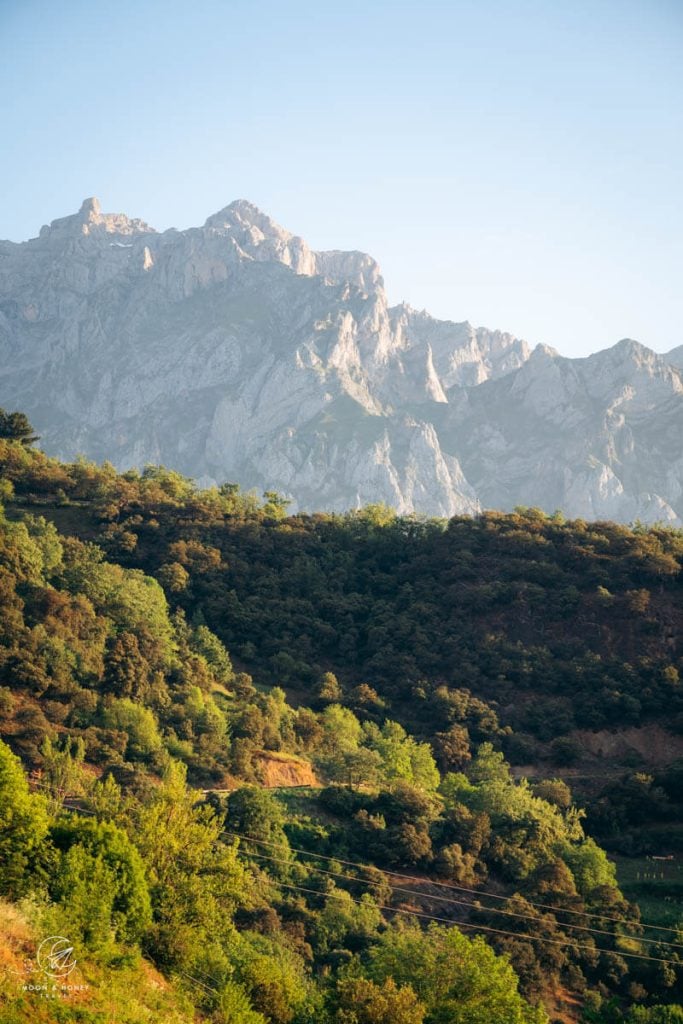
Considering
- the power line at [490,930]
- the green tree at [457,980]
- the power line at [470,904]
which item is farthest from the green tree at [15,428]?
the green tree at [457,980]

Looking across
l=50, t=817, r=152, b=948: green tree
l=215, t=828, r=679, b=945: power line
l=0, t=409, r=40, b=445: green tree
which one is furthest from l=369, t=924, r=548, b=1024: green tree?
l=0, t=409, r=40, b=445: green tree

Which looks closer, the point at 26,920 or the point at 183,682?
the point at 26,920

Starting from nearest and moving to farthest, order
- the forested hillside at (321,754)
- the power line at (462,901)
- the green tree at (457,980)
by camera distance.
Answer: the green tree at (457,980)
the forested hillside at (321,754)
the power line at (462,901)

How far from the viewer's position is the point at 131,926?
35.2m

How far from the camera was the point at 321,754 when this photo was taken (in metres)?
65.2

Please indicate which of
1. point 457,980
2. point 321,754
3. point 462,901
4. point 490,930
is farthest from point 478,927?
point 321,754

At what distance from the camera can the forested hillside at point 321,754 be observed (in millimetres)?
35469

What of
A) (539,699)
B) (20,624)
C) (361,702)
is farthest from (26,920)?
(539,699)

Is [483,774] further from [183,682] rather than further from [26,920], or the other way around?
[26,920]

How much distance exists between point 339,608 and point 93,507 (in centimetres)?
2181

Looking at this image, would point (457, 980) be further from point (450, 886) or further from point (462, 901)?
point (450, 886)

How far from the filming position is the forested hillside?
35.5 m

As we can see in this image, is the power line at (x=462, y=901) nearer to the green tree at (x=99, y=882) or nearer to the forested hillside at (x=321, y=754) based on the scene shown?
the forested hillside at (x=321, y=754)

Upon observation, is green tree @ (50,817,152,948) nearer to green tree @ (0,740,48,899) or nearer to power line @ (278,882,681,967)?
green tree @ (0,740,48,899)
